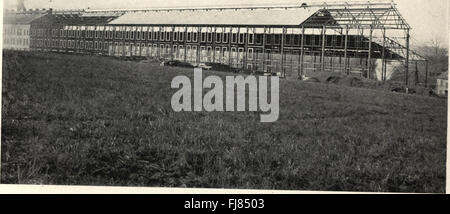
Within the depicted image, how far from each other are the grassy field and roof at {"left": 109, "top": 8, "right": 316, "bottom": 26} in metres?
7.23

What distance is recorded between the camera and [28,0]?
12.6m

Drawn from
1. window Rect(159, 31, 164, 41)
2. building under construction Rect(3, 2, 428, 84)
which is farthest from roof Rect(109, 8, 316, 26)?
window Rect(159, 31, 164, 41)

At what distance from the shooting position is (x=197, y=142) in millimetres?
9352

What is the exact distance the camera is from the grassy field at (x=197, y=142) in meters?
8.47

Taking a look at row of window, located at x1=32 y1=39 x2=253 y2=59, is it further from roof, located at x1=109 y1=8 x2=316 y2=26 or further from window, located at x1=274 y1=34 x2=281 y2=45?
window, located at x1=274 y1=34 x2=281 y2=45

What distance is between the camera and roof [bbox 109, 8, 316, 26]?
18578mm

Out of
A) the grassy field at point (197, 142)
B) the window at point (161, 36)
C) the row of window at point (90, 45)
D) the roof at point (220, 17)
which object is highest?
the roof at point (220, 17)

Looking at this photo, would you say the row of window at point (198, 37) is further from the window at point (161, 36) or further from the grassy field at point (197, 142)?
the grassy field at point (197, 142)

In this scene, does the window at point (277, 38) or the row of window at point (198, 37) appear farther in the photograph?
the window at point (277, 38)

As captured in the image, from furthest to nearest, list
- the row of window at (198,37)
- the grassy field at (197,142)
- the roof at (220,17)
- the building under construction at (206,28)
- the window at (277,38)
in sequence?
the window at (277,38), the row of window at (198,37), the roof at (220,17), the building under construction at (206,28), the grassy field at (197,142)

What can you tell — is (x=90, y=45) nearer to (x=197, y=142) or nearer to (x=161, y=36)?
(x=161, y=36)

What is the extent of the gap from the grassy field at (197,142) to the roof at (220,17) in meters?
7.23

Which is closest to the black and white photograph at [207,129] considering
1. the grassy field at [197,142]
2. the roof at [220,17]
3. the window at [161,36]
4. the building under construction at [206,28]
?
the grassy field at [197,142]
